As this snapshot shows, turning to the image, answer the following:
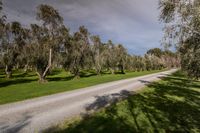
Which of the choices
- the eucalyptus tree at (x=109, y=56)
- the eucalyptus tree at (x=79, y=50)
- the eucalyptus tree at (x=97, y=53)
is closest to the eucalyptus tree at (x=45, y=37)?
the eucalyptus tree at (x=79, y=50)

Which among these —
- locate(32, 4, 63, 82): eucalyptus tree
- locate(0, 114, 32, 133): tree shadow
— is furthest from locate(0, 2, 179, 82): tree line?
locate(0, 114, 32, 133): tree shadow

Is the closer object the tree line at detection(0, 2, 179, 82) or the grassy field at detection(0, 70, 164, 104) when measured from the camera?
the grassy field at detection(0, 70, 164, 104)

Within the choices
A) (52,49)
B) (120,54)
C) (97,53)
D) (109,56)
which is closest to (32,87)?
(52,49)

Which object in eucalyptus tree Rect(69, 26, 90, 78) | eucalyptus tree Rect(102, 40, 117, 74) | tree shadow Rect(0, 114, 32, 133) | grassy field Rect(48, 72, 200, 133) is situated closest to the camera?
tree shadow Rect(0, 114, 32, 133)

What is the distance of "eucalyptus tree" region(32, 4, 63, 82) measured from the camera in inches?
1449

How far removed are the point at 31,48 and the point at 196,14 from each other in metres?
31.4

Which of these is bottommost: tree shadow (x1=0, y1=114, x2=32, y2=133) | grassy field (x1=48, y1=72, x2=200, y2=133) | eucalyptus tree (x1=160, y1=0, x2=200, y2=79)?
grassy field (x1=48, y1=72, x2=200, y2=133)

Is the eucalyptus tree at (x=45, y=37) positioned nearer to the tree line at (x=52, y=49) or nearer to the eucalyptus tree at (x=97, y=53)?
the tree line at (x=52, y=49)

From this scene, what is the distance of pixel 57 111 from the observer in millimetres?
11898

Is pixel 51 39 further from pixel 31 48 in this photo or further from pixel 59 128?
pixel 59 128

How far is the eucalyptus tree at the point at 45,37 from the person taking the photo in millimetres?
36812

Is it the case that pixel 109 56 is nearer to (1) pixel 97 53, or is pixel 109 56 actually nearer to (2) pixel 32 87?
(1) pixel 97 53

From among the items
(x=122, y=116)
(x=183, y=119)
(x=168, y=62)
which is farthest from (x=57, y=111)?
(x=168, y=62)

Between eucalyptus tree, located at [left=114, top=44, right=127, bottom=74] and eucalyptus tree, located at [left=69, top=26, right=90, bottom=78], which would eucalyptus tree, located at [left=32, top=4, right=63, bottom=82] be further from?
eucalyptus tree, located at [left=114, top=44, right=127, bottom=74]
